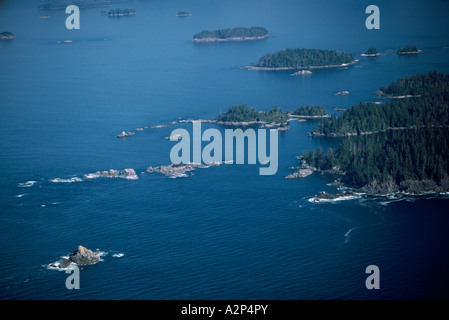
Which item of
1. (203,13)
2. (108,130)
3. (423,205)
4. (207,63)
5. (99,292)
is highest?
(203,13)

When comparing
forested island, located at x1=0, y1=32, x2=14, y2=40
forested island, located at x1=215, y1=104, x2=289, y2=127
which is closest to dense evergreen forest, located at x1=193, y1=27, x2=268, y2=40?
forested island, located at x1=0, y1=32, x2=14, y2=40

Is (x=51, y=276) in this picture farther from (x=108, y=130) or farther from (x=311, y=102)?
(x=311, y=102)

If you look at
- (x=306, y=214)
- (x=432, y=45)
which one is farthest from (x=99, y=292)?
(x=432, y=45)

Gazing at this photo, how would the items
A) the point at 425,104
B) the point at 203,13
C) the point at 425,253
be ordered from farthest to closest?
the point at 203,13, the point at 425,104, the point at 425,253

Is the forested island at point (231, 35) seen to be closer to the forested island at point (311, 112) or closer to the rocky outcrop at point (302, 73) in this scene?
the rocky outcrop at point (302, 73)

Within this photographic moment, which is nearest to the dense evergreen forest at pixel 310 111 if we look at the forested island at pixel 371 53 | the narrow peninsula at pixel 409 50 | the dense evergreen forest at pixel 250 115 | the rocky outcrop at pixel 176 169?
the dense evergreen forest at pixel 250 115

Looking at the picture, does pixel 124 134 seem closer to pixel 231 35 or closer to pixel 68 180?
pixel 68 180
